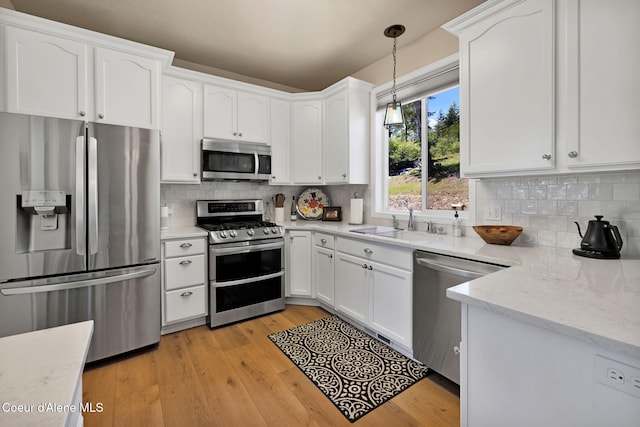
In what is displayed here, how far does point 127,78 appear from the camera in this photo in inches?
89.9

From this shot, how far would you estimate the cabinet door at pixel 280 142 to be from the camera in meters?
3.42

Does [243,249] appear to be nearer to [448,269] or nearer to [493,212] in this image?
[448,269]

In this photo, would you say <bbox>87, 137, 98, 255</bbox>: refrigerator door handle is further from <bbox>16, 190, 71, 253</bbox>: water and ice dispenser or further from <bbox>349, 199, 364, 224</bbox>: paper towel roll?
<bbox>349, 199, 364, 224</bbox>: paper towel roll

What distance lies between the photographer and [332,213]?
362 centimetres

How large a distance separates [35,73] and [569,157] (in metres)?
3.36

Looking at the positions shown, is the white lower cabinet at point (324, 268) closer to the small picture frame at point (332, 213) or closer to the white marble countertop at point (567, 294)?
the small picture frame at point (332, 213)

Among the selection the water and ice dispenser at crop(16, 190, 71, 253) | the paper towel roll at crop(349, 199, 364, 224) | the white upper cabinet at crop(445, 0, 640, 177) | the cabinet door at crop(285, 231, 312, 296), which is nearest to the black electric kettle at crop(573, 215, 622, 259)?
the white upper cabinet at crop(445, 0, 640, 177)

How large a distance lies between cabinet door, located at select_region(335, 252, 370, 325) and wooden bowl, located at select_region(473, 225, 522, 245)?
919mm

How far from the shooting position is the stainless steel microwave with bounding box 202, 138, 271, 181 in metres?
2.94

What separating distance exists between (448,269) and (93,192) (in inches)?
95.2

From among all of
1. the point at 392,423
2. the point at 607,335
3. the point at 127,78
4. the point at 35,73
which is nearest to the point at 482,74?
the point at 607,335

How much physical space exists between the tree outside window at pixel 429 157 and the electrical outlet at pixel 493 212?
27 cm

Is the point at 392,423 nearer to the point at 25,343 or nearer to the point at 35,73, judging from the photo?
the point at 25,343

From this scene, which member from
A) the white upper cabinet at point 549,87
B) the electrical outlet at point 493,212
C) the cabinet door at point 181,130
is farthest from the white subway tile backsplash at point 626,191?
the cabinet door at point 181,130
